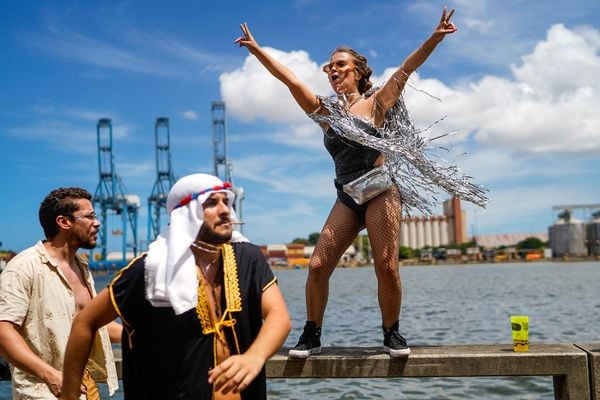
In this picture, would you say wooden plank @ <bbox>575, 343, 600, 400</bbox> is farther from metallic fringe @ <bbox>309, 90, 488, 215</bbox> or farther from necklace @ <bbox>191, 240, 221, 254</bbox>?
necklace @ <bbox>191, 240, 221, 254</bbox>

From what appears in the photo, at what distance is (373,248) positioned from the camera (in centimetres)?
362

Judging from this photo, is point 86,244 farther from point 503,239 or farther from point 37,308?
point 503,239

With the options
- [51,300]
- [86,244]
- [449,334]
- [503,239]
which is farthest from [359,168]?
[503,239]

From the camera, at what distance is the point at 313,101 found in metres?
3.68

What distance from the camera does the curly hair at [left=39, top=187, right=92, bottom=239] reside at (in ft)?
9.09

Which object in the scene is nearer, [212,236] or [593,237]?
[212,236]

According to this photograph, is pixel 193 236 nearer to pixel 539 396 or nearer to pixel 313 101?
pixel 313 101

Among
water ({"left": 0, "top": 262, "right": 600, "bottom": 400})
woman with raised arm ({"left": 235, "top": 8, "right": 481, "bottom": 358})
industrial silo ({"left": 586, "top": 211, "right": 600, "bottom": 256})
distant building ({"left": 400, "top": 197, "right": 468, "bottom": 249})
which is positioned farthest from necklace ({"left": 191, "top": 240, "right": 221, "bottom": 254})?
distant building ({"left": 400, "top": 197, "right": 468, "bottom": 249})

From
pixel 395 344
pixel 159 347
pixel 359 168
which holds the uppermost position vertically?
pixel 359 168

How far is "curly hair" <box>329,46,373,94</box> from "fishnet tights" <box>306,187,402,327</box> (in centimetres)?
66

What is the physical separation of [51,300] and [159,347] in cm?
93

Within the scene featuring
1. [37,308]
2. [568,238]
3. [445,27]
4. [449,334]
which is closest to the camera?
[37,308]

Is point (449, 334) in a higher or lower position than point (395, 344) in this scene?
lower

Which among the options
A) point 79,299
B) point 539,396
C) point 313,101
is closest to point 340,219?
point 313,101
